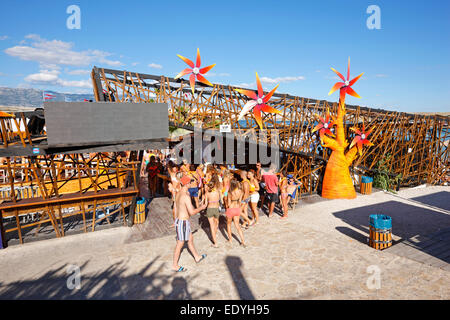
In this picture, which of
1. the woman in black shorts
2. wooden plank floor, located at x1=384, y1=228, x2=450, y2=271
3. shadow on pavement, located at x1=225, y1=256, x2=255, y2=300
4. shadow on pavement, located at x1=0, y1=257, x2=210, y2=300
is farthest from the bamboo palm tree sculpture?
shadow on pavement, located at x1=0, y1=257, x2=210, y2=300

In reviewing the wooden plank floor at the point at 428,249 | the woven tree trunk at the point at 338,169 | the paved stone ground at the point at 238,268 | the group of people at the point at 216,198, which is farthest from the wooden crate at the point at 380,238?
the woven tree trunk at the point at 338,169

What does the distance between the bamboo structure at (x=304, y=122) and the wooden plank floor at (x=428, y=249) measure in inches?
227

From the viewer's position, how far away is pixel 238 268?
19.5ft

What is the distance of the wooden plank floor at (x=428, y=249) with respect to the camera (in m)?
6.02

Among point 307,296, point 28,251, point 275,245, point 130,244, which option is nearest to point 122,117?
point 130,244

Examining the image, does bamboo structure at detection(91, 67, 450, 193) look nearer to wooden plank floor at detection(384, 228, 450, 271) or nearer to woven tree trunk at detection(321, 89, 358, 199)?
woven tree trunk at detection(321, 89, 358, 199)

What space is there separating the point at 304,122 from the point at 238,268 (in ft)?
29.4

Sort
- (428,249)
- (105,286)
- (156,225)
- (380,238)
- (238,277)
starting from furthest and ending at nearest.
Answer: (156,225), (380,238), (428,249), (238,277), (105,286)

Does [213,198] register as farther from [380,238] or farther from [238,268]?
[380,238]

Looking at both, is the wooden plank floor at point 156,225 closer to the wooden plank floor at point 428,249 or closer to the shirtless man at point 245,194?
the shirtless man at point 245,194

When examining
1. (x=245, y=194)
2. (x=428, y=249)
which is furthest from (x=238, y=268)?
(x=428, y=249)

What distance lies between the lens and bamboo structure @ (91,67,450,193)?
1077 centimetres
